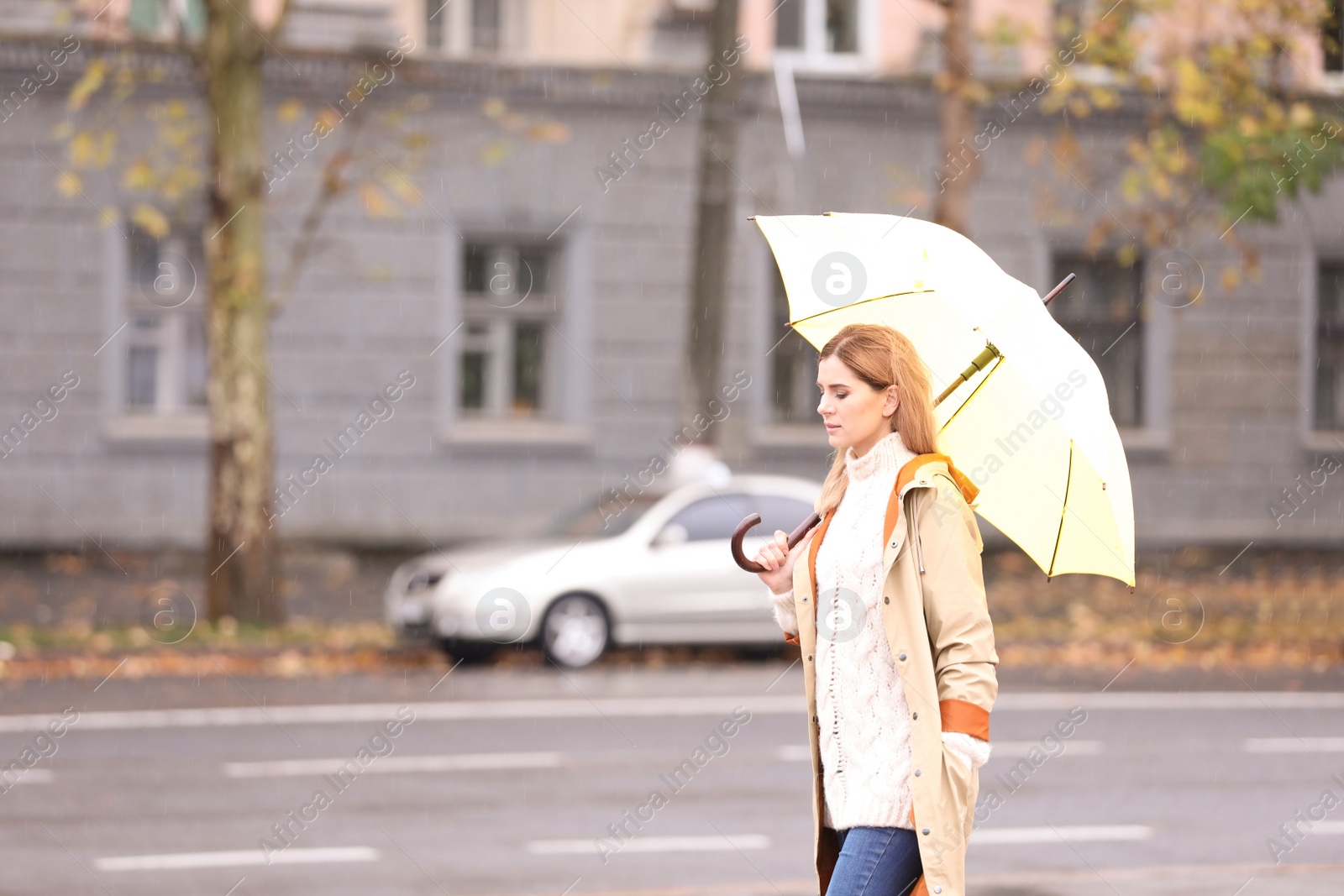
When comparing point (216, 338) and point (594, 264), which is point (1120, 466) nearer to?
point (216, 338)

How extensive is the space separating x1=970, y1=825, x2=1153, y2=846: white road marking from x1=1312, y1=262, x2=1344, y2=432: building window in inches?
683

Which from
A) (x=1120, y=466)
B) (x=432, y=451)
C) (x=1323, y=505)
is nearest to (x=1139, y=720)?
(x=1120, y=466)

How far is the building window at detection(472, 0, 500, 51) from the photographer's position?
73.7ft

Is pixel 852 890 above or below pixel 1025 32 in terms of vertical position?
below

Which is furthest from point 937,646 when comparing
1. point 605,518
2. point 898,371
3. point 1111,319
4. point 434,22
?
point 1111,319

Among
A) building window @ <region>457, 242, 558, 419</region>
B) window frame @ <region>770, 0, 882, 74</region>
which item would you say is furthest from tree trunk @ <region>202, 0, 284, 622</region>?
window frame @ <region>770, 0, 882, 74</region>

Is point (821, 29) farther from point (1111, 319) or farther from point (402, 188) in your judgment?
point (402, 188)

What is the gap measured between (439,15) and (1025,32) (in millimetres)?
8033

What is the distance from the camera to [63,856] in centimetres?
770

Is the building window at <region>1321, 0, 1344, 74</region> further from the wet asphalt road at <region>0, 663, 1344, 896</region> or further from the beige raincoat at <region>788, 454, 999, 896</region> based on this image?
the beige raincoat at <region>788, 454, 999, 896</region>

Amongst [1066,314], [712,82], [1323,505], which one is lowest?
[1323,505]

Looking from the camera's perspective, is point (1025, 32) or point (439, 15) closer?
point (1025, 32)

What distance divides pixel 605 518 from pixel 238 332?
138 inches

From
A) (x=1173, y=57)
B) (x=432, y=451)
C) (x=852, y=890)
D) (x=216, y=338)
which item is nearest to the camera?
(x=852, y=890)
